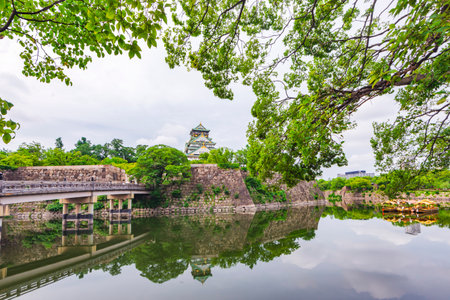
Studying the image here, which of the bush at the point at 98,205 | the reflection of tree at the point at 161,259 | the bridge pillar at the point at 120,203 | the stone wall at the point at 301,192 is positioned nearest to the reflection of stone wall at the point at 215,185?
the bridge pillar at the point at 120,203

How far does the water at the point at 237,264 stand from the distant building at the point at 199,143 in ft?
118

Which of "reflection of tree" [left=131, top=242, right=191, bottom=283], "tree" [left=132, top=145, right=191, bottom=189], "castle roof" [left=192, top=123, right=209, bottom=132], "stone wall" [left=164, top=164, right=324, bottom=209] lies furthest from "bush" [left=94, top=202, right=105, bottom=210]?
"castle roof" [left=192, top=123, right=209, bottom=132]

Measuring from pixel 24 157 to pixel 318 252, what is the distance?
3590 centimetres

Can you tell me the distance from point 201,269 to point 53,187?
36.1 ft

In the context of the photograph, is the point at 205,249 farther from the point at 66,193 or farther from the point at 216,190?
the point at 216,190

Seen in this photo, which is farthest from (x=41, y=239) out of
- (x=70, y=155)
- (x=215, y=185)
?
(x=70, y=155)

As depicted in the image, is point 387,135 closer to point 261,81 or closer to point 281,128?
point 281,128

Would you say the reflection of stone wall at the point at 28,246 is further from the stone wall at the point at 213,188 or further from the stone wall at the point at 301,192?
the stone wall at the point at 301,192

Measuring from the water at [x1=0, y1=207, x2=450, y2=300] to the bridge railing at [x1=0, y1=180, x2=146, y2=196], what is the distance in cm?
284

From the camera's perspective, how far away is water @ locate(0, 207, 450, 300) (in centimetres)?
682

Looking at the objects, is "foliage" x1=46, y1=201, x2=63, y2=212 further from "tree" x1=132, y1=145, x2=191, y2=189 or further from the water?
the water

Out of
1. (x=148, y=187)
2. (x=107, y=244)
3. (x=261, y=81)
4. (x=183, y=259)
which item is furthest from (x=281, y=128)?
(x=148, y=187)

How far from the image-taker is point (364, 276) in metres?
7.69

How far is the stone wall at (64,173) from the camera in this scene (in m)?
27.8
